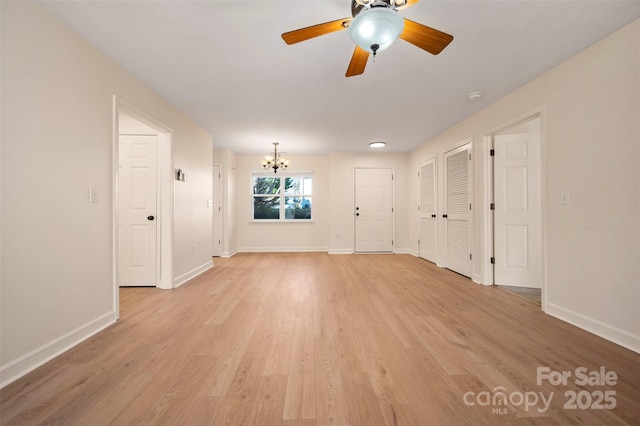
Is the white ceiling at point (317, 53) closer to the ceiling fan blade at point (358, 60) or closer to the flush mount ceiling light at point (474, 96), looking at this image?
the flush mount ceiling light at point (474, 96)

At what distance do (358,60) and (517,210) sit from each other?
3103 millimetres

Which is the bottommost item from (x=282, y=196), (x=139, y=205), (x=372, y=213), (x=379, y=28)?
(x=372, y=213)

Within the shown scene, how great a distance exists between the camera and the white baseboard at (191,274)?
371cm

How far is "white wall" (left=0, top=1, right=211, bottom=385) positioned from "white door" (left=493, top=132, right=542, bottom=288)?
15.2 feet

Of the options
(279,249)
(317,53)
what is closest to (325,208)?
(279,249)

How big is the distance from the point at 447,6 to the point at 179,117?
3502 millimetres

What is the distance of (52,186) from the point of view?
6.28 ft

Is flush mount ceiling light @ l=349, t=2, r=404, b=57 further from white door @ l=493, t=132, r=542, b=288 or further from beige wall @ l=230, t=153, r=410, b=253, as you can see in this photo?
beige wall @ l=230, t=153, r=410, b=253

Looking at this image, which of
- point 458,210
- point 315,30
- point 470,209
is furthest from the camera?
point 458,210

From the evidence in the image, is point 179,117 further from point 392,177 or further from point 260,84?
point 392,177

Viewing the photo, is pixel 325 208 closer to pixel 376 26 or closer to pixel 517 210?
pixel 517 210

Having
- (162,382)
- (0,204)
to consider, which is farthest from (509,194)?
(0,204)

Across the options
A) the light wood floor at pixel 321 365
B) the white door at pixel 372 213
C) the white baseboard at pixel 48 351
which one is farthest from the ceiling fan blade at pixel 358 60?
the white door at pixel 372 213

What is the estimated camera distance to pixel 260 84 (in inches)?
115
